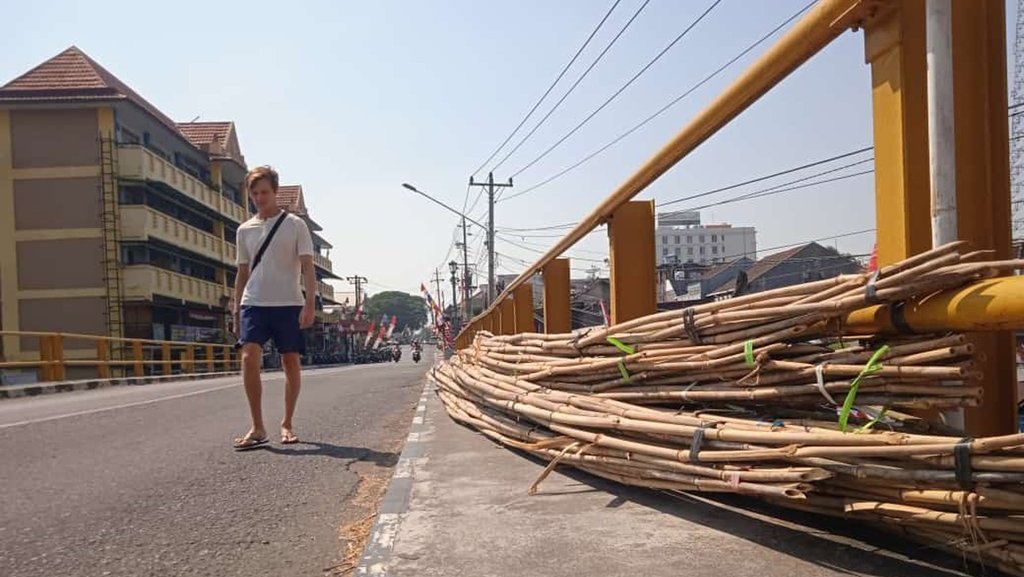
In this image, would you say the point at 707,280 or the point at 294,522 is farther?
the point at 707,280

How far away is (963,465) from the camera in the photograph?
175cm

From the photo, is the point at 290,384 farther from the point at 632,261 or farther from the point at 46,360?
the point at 46,360

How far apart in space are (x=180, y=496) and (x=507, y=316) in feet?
13.7

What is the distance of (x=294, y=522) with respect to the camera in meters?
3.18

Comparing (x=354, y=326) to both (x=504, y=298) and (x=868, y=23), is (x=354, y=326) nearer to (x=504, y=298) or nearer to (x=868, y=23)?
(x=504, y=298)

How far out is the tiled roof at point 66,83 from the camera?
1156 inches

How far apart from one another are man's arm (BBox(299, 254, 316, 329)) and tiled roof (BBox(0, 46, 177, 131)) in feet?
92.4

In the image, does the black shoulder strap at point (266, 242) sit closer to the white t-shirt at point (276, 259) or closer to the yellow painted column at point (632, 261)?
the white t-shirt at point (276, 259)

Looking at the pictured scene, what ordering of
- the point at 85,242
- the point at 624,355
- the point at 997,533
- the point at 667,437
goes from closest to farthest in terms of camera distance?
the point at 997,533 < the point at 667,437 < the point at 624,355 < the point at 85,242

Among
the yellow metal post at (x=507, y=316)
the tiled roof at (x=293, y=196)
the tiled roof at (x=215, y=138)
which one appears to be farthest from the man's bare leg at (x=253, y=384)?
the tiled roof at (x=293, y=196)

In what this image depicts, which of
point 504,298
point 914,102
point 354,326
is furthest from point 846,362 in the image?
point 354,326

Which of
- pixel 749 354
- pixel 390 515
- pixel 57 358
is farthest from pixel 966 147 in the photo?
pixel 57 358

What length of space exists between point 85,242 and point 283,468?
30297 mm

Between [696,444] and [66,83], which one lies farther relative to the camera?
[66,83]
